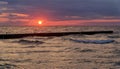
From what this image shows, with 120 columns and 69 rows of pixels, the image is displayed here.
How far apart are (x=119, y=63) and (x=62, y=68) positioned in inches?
173

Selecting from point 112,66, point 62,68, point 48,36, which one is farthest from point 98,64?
point 48,36

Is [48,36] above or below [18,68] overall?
below

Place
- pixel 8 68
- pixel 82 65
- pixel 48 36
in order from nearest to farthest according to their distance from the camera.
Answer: pixel 8 68, pixel 82 65, pixel 48 36

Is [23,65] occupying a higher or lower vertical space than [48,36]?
higher

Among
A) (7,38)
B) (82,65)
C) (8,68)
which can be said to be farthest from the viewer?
(7,38)

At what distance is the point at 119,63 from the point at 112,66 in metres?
1.44

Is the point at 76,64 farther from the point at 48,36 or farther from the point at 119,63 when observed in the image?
the point at 48,36

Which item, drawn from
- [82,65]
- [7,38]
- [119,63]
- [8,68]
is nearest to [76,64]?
[82,65]

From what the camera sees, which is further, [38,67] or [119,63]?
[119,63]

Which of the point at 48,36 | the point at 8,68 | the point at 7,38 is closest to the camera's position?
the point at 8,68

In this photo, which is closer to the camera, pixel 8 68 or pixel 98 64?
pixel 8 68

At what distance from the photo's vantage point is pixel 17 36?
166ft

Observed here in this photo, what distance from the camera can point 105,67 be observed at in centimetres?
1683

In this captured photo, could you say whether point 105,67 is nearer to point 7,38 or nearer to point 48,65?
point 48,65
